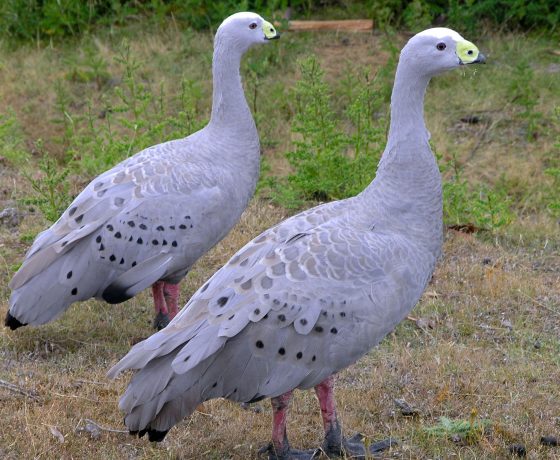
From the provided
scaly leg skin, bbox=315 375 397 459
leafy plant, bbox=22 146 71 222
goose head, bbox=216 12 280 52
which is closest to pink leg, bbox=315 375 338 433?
scaly leg skin, bbox=315 375 397 459

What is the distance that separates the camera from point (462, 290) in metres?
7.54

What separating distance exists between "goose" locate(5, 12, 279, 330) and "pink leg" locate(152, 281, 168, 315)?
365 mm

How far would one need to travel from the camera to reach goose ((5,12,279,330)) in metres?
6.22

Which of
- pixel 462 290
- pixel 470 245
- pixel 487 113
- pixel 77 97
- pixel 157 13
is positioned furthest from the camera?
pixel 157 13

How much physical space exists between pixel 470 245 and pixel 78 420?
408 centimetres

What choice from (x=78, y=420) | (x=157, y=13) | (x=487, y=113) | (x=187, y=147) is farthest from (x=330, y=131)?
(x=157, y=13)

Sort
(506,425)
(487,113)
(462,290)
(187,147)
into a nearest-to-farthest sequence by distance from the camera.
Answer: (506,425) < (187,147) < (462,290) < (487,113)

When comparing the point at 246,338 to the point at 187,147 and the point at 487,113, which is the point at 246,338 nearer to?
the point at 187,147

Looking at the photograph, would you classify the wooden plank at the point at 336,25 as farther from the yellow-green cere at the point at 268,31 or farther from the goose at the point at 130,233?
the goose at the point at 130,233

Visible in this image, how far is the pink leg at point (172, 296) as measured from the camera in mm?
6855

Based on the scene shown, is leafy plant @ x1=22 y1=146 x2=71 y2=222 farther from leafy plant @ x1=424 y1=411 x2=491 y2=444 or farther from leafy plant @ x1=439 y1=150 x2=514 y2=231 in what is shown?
leafy plant @ x1=424 y1=411 x2=491 y2=444

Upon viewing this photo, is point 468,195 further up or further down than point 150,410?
further down

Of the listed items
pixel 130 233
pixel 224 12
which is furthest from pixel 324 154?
pixel 224 12

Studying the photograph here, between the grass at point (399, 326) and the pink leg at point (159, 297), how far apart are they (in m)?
0.20
